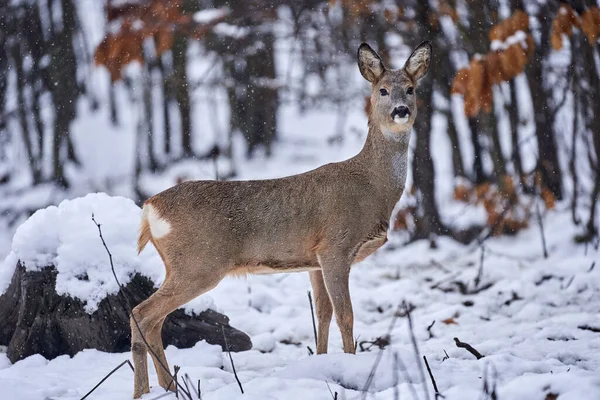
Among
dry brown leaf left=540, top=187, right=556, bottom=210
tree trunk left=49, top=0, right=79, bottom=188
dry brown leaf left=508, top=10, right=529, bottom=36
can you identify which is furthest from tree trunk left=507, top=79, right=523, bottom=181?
tree trunk left=49, top=0, right=79, bottom=188

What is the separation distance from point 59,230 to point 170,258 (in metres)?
1.33

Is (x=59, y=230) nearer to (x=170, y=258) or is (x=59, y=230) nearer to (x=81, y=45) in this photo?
(x=170, y=258)

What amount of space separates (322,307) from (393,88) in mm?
1506

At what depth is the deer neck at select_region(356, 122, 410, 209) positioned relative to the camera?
17.5ft

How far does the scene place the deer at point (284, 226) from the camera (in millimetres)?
4863

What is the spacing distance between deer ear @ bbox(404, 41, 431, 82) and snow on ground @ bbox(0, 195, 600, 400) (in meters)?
1.84

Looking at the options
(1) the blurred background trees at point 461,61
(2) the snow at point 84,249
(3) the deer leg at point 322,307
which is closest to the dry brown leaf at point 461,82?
(1) the blurred background trees at point 461,61

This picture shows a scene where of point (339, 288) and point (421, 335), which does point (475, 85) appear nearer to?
point (421, 335)

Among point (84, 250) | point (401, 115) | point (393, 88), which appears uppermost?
point (393, 88)

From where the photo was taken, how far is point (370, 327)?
6574mm

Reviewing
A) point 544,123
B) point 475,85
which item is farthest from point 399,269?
point 544,123

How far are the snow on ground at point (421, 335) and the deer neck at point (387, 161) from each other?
1041 millimetres

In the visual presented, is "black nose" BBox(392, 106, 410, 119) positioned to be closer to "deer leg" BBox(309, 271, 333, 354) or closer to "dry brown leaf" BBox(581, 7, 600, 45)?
"deer leg" BBox(309, 271, 333, 354)

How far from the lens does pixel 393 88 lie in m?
5.37
